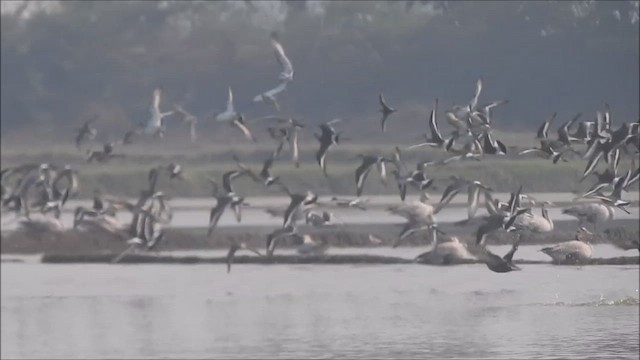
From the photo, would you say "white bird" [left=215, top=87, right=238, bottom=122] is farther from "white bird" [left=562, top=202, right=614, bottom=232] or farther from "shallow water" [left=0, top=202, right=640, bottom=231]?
"white bird" [left=562, top=202, right=614, bottom=232]

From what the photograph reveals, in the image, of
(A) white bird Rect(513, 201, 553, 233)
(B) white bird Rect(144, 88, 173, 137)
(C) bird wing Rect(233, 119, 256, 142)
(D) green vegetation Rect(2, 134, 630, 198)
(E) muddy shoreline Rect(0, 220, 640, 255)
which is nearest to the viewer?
(A) white bird Rect(513, 201, 553, 233)

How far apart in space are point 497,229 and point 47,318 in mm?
2802

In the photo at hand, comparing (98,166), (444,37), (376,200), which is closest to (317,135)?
(376,200)

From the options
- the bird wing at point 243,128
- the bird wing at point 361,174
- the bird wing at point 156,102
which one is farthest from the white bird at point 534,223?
the bird wing at point 156,102

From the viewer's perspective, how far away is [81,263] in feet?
22.5

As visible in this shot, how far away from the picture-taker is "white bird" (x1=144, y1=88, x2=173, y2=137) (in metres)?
6.95

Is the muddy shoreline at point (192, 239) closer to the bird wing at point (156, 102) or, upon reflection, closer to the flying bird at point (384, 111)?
the flying bird at point (384, 111)

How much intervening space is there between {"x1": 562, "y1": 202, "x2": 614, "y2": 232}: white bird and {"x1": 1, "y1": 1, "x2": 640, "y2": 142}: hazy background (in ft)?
2.17

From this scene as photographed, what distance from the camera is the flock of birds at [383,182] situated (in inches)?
179

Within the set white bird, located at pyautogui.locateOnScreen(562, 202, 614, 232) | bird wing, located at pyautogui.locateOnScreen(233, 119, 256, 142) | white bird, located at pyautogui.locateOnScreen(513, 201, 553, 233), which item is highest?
bird wing, located at pyautogui.locateOnScreen(233, 119, 256, 142)

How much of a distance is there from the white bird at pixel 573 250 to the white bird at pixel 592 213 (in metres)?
0.19

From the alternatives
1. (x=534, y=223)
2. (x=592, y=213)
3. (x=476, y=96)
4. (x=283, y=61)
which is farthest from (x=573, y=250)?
(x=283, y=61)

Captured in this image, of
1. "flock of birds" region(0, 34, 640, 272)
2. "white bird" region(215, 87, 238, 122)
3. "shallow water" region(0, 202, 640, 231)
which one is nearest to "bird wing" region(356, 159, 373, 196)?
"flock of birds" region(0, 34, 640, 272)

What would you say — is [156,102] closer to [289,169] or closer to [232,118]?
[232,118]
